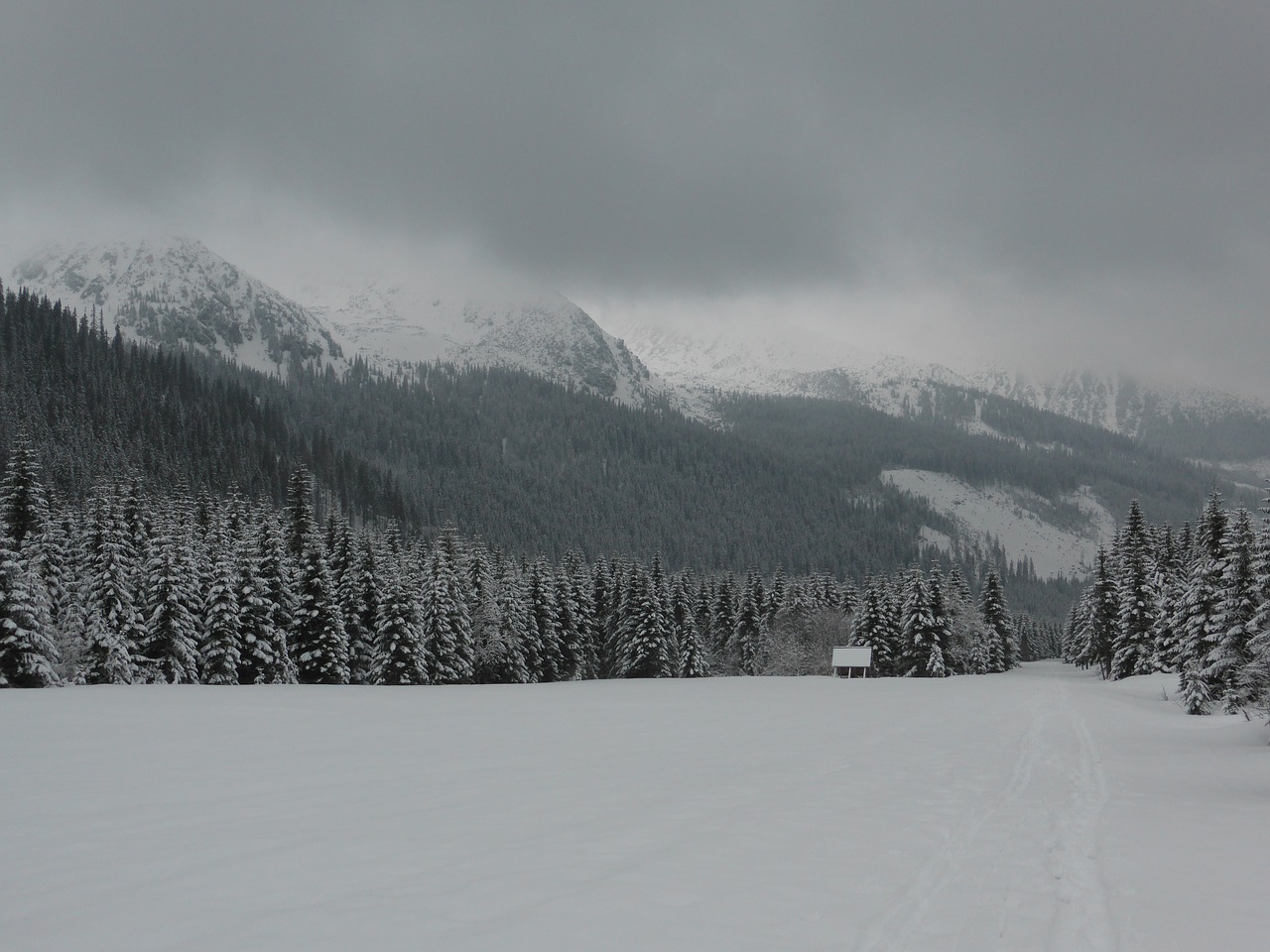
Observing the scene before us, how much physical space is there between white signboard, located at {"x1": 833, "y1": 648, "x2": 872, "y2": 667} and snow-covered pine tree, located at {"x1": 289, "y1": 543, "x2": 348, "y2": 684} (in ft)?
136

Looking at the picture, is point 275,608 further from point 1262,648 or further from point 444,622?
point 1262,648

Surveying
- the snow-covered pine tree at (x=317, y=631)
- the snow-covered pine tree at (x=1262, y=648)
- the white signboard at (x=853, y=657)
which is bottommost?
the white signboard at (x=853, y=657)

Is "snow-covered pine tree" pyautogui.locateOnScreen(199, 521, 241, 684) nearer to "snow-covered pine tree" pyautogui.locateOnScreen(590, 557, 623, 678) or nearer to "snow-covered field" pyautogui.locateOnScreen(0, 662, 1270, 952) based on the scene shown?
"snow-covered field" pyautogui.locateOnScreen(0, 662, 1270, 952)

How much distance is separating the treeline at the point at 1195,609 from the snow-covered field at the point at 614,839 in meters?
5.15

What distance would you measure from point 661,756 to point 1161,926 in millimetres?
12293

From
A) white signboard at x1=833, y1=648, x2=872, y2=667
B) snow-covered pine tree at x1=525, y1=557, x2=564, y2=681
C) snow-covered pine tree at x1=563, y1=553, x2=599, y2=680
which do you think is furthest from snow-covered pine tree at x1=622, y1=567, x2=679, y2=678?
white signboard at x1=833, y1=648, x2=872, y2=667

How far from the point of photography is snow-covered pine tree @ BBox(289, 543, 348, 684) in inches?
1837

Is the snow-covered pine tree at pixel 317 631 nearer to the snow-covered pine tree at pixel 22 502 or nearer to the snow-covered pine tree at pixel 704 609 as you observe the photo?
the snow-covered pine tree at pixel 22 502

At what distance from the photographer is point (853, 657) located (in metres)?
67.2

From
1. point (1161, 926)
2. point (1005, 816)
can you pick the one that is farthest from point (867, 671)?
point (1161, 926)

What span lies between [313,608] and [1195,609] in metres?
49.5

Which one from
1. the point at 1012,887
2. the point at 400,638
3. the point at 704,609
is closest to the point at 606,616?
the point at 704,609

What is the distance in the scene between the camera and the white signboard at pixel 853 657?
66812 mm

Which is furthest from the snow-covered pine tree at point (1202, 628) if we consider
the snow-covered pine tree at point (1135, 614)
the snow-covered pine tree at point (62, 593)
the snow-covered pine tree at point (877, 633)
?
the snow-covered pine tree at point (62, 593)
